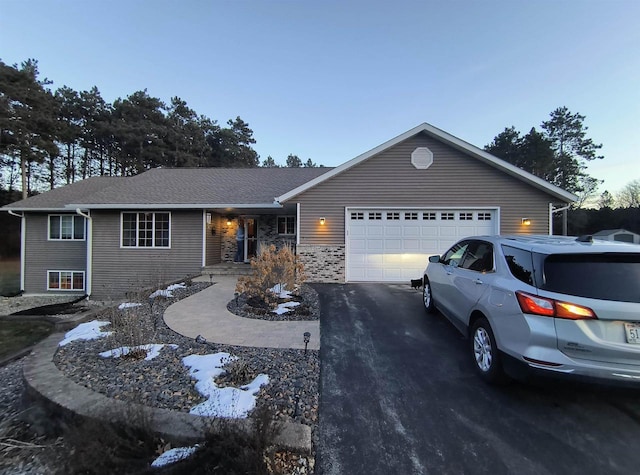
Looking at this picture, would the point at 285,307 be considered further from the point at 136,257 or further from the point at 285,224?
the point at 136,257

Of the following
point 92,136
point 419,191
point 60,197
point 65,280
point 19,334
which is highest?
point 92,136

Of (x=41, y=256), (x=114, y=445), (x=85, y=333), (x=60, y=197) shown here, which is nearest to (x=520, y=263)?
(x=114, y=445)

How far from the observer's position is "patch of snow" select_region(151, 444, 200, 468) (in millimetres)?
1777

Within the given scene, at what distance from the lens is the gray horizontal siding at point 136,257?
1130 cm

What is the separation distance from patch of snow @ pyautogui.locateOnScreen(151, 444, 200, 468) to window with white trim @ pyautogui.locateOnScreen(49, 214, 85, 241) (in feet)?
46.7

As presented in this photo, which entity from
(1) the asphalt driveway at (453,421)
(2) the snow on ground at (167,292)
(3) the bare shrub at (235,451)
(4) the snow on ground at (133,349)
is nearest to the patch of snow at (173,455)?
(3) the bare shrub at (235,451)

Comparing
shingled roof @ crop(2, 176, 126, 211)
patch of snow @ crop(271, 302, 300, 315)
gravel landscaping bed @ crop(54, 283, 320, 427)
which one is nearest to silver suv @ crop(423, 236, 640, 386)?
gravel landscaping bed @ crop(54, 283, 320, 427)

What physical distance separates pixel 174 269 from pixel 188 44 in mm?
9734

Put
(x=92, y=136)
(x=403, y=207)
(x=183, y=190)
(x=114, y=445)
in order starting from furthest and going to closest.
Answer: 1. (x=92, y=136)
2. (x=183, y=190)
3. (x=403, y=207)
4. (x=114, y=445)

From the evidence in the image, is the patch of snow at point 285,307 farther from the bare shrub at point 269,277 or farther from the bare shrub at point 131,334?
the bare shrub at point 131,334

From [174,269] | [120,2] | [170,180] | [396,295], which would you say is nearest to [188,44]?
[120,2]

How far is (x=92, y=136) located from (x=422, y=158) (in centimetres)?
3105

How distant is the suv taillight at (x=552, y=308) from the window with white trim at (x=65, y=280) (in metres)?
15.8

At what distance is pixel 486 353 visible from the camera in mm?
3158
